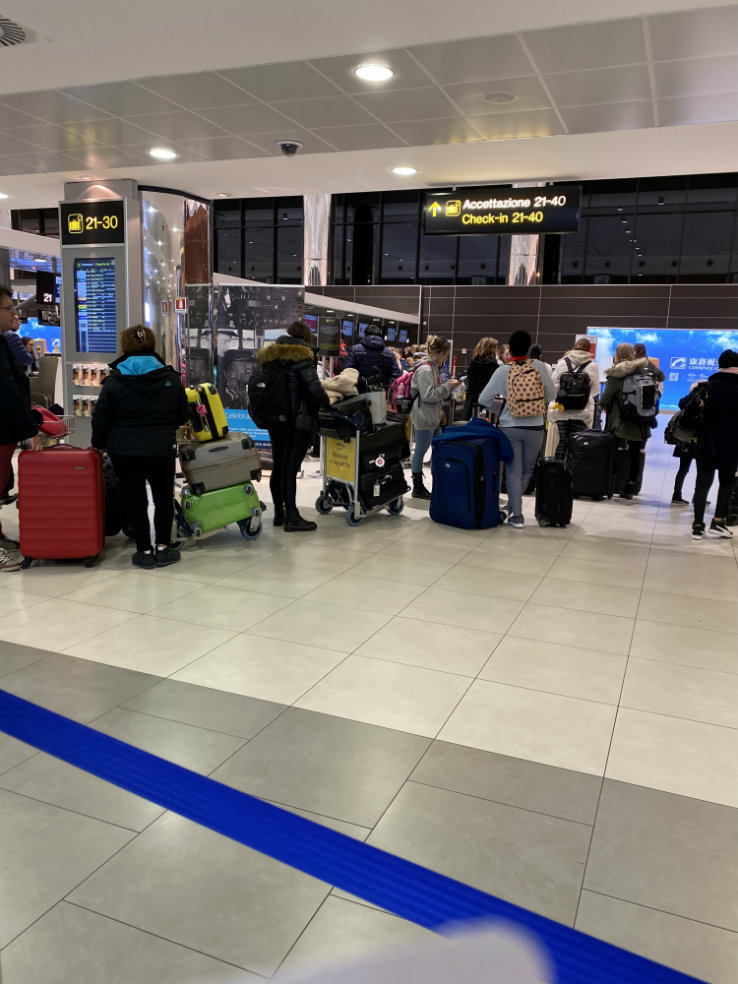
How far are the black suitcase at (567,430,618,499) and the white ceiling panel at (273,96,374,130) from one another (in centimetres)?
346

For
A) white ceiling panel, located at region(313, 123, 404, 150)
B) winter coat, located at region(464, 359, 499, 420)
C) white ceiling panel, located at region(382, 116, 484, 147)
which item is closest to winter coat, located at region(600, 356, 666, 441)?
winter coat, located at region(464, 359, 499, 420)

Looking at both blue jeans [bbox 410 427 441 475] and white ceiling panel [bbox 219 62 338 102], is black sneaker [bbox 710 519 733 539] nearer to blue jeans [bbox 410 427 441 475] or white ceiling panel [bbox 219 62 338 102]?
blue jeans [bbox 410 427 441 475]

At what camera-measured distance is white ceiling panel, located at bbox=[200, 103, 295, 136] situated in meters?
5.25

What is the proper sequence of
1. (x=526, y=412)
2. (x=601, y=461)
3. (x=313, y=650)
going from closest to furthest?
(x=313, y=650), (x=526, y=412), (x=601, y=461)

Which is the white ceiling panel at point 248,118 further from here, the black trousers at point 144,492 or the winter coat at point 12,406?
the black trousers at point 144,492

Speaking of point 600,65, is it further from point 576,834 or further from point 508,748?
point 576,834

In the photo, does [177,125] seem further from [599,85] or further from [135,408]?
[599,85]

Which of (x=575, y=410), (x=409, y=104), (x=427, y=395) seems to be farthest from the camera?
(x=575, y=410)

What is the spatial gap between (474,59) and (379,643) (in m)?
3.33

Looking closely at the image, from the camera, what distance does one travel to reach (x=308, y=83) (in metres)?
4.69

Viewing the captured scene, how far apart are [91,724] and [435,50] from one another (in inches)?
152

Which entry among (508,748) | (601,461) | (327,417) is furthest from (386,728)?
(601,461)

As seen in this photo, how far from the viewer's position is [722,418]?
208 inches

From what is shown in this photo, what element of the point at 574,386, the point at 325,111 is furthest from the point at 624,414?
the point at 325,111
